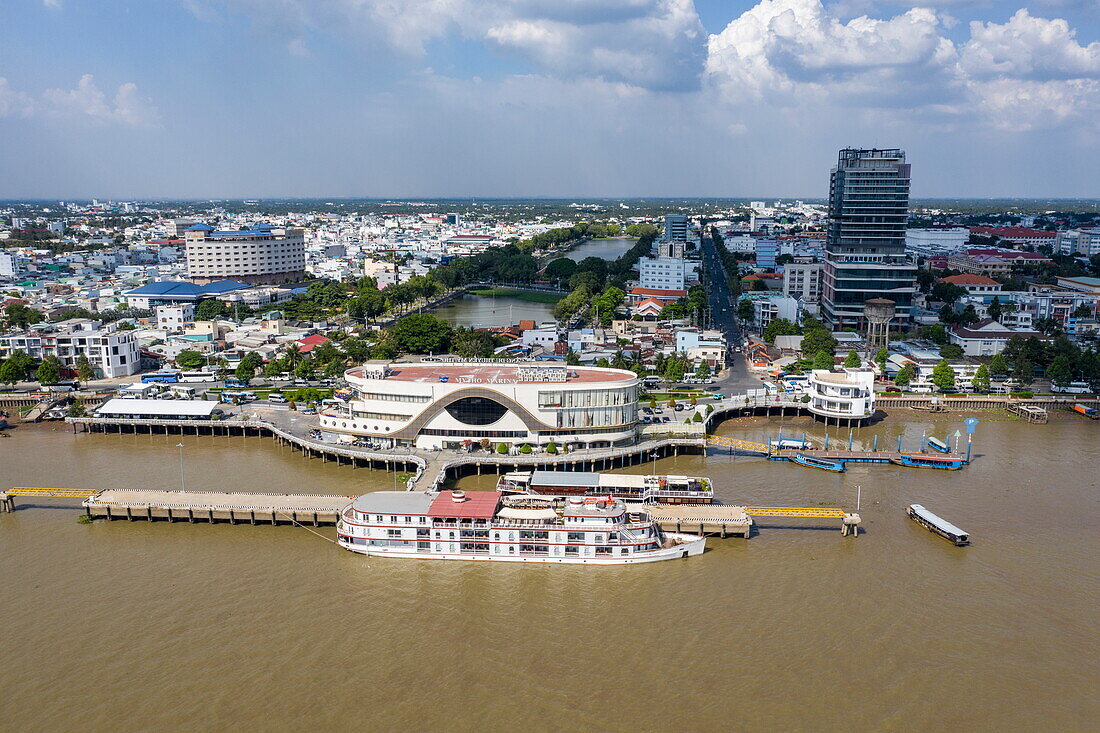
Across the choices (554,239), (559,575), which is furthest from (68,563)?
(554,239)

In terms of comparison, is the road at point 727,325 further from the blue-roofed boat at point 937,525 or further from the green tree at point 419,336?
the green tree at point 419,336

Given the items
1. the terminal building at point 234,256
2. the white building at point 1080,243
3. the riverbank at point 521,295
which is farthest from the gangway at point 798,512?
the white building at point 1080,243

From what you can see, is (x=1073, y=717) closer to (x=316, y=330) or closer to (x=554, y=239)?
(x=316, y=330)

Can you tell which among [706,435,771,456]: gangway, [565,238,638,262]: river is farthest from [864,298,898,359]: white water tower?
[565,238,638,262]: river

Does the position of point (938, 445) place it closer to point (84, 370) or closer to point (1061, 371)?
point (1061, 371)

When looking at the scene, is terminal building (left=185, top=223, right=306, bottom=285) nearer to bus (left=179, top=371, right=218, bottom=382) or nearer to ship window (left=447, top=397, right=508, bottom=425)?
bus (left=179, top=371, right=218, bottom=382)

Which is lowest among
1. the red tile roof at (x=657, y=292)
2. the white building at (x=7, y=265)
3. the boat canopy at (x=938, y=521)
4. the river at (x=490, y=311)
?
the boat canopy at (x=938, y=521)
